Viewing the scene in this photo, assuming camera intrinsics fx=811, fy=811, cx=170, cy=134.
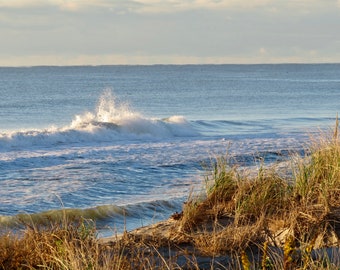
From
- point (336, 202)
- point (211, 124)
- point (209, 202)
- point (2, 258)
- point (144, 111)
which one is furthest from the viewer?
point (144, 111)

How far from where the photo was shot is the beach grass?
21.4ft

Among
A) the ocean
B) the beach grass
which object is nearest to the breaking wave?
the ocean

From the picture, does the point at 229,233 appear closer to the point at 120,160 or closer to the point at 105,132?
the point at 120,160

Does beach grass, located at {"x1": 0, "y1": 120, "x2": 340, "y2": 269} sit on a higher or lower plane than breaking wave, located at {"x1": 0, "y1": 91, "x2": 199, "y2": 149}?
higher

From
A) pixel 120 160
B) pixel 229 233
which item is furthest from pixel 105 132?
pixel 229 233

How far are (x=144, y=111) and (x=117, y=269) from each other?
44.3m

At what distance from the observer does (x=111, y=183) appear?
16.4m

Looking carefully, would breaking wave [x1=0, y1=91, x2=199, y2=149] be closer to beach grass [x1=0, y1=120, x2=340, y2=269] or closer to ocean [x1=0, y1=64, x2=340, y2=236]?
ocean [x1=0, y1=64, x2=340, y2=236]

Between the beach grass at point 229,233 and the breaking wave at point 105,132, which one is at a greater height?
the beach grass at point 229,233

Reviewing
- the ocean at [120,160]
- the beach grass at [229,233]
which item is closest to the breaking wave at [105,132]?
the ocean at [120,160]

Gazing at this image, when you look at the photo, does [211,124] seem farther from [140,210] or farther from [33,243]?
[33,243]

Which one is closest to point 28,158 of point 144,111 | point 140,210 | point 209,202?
point 140,210

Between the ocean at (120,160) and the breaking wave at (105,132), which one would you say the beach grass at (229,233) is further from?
the breaking wave at (105,132)

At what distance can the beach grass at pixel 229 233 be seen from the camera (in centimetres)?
651
